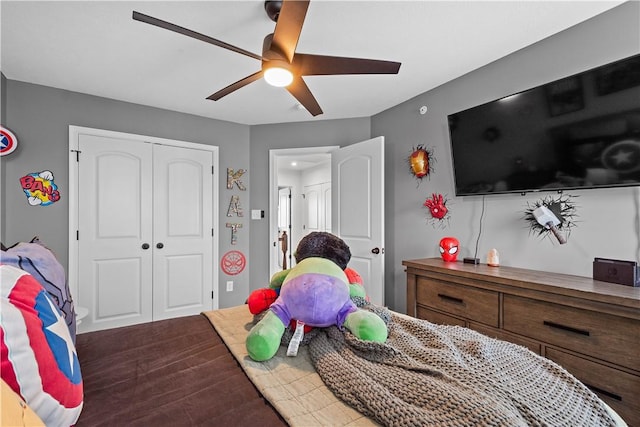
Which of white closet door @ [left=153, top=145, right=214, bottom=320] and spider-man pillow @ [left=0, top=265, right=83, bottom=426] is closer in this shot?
spider-man pillow @ [left=0, top=265, right=83, bottom=426]

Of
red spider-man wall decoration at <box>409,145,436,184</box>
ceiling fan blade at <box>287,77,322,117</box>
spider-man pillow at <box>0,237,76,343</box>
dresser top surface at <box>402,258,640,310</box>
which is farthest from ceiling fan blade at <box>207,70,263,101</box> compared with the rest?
dresser top surface at <box>402,258,640,310</box>

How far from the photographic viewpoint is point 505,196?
2203 millimetres

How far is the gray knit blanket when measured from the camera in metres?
0.74

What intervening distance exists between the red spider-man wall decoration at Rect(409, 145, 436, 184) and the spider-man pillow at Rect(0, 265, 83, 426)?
2.65 metres

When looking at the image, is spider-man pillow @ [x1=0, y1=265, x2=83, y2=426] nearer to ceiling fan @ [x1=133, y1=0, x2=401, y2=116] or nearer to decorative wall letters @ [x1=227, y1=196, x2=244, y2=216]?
ceiling fan @ [x1=133, y1=0, x2=401, y2=116]

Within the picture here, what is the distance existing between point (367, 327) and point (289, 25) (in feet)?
4.31

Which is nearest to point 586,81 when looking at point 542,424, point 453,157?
point 453,157

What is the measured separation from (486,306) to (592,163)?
3.37 feet

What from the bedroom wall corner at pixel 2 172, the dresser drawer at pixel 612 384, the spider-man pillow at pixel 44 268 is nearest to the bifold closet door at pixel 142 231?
the bedroom wall corner at pixel 2 172

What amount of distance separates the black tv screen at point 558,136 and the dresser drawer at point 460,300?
30.5 inches

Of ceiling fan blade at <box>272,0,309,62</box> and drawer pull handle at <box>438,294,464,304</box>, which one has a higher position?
ceiling fan blade at <box>272,0,309,62</box>

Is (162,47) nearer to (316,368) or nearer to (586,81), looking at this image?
(316,368)

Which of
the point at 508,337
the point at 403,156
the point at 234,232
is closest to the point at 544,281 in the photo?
the point at 508,337

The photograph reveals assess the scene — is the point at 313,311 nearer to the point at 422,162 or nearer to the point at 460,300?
the point at 460,300
